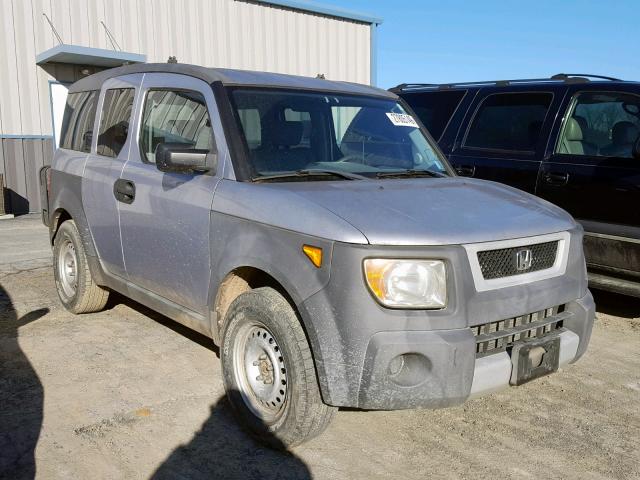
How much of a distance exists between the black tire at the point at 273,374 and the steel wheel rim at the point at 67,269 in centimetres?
261

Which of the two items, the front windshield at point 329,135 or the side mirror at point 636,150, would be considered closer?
the front windshield at point 329,135

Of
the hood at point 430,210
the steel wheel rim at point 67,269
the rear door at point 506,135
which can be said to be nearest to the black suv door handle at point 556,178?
the rear door at point 506,135

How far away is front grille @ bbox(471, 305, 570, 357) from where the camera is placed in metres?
3.13

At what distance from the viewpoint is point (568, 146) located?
581 centimetres

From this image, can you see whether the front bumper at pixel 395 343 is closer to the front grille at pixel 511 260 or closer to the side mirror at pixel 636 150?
the front grille at pixel 511 260

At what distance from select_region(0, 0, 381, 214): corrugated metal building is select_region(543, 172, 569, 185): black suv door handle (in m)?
9.41

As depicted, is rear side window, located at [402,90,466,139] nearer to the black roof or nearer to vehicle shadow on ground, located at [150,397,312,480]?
the black roof

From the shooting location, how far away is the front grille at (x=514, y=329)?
3.13 meters

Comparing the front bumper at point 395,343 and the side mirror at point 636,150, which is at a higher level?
the side mirror at point 636,150

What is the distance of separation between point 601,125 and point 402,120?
2.13 metres

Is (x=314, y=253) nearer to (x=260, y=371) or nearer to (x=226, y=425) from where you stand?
(x=260, y=371)

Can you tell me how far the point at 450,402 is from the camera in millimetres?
2988

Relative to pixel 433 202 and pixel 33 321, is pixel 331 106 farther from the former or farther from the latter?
pixel 33 321

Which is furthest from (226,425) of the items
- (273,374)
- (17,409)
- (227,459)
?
(17,409)
